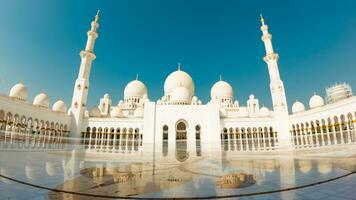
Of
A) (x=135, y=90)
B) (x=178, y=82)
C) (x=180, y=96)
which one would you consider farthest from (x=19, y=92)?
(x=178, y=82)

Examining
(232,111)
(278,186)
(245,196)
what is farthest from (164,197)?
(232,111)

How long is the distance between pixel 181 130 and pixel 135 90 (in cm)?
1580

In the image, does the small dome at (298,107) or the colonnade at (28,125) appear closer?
the colonnade at (28,125)

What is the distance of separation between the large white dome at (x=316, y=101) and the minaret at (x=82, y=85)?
33.2 meters

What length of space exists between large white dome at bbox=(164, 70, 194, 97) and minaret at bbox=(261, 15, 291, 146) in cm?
1300

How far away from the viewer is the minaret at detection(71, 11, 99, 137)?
2673cm

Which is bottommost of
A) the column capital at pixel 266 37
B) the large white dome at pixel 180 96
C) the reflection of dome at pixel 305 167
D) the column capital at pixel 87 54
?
the reflection of dome at pixel 305 167

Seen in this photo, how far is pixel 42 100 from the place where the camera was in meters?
29.6

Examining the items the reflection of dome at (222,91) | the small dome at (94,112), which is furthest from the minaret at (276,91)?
the small dome at (94,112)

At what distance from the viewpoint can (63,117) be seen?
25.7 metres

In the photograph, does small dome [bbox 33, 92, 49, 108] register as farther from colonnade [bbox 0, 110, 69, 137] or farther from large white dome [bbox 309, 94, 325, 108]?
large white dome [bbox 309, 94, 325, 108]

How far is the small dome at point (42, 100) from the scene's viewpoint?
29203mm

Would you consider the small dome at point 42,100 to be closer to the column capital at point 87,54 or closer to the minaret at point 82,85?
the minaret at point 82,85

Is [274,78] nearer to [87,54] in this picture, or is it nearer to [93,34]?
[87,54]
